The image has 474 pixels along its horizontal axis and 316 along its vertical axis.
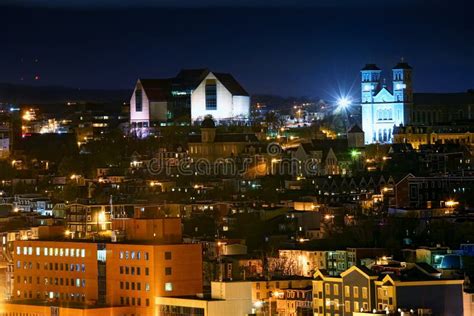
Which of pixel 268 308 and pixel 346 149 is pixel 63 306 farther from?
pixel 346 149

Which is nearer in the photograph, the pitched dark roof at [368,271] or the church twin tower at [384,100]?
the pitched dark roof at [368,271]

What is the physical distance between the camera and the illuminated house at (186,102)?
3273 inches

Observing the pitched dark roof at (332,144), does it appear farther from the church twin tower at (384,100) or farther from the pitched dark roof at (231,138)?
the church twin tower at (384,100)

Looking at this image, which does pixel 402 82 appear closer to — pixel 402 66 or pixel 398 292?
pixel 402 66

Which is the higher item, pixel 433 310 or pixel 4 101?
pixel 4 101

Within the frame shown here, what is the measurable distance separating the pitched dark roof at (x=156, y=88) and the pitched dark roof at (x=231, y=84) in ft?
7.95

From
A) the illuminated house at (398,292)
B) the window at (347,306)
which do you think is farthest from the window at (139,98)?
the window at (347,306)

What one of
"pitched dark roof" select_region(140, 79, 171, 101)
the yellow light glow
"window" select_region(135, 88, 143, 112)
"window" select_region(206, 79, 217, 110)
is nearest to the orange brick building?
the yellow light glow

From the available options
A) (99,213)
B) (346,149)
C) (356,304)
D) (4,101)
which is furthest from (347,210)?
(4,101)

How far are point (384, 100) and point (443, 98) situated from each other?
24.9ft

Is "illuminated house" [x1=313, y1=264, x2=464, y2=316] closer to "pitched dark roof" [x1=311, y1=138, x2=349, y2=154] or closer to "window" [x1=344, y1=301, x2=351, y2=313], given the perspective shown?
"window" [x1=344, y1=301, x2=351, y2=313]

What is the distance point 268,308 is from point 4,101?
5229 cm

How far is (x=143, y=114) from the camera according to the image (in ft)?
274

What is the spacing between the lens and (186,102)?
84188mm
